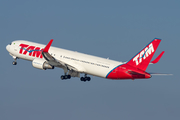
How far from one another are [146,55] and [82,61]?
36.6 feet

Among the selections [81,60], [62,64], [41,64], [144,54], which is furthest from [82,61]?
[144,54]

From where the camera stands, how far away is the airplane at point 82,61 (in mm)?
61938

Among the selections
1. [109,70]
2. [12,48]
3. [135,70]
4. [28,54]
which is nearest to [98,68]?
[109,70]

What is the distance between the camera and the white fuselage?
65.1m

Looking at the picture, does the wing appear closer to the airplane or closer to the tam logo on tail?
the airplane

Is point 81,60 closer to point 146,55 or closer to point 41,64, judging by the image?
point 41,64

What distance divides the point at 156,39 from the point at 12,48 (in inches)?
1102

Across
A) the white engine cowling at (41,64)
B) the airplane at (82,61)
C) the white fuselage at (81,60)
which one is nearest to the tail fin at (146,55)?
the airplane at (82,61)

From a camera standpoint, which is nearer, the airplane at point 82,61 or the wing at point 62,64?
the airplane at point 82,61

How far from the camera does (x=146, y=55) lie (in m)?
61.9

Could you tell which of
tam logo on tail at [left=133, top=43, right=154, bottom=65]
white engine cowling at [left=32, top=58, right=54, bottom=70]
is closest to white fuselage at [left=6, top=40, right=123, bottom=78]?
white engine cowling at [left=32, top=58, right=54, bottom=70]

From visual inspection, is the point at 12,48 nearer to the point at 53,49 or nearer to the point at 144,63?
the point at 53,49

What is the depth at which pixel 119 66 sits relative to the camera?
63.9 m

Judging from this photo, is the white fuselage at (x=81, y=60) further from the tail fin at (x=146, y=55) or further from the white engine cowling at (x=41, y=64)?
the tail fin at (x=146, y=55)
